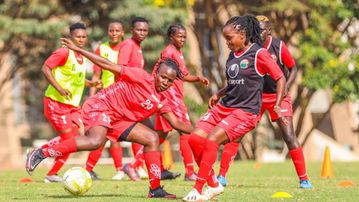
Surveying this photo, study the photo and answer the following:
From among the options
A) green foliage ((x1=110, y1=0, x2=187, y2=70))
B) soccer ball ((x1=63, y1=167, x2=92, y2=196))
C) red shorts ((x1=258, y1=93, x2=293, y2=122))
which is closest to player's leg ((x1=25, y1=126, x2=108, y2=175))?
soccer ball ((x1=63, y1=167, x2=92, y2=196))

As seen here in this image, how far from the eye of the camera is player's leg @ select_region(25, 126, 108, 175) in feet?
34.9

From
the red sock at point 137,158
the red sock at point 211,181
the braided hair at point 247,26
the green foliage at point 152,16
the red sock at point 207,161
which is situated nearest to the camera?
the red sock at point 207,161

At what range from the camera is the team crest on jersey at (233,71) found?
1058 cm

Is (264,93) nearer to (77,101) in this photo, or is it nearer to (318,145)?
(77,101)

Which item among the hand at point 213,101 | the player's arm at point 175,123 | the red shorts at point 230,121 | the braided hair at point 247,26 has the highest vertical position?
the braided hair at point 247,26

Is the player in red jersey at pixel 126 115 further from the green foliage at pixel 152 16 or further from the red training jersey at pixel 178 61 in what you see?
the green foliage at pixel 152 16

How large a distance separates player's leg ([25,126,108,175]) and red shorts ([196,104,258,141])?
109 centimetres

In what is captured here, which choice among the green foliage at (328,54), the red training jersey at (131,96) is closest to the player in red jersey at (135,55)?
the red training jersey at (131,96)

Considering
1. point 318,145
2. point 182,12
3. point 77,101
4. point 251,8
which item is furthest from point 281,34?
point 77,101

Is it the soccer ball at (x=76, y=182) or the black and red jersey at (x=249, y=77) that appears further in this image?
the soccer ball at (x=76, y=182)

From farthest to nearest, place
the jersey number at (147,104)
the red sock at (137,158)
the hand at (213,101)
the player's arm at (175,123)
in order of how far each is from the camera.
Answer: the red sock at (137,158), the player's arm at (175,123), the hand at (213,101), the jersey number at (147,104)

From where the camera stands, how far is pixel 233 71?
34.8 ft

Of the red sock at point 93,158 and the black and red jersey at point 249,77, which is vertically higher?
the black and red jersey at point 249,77

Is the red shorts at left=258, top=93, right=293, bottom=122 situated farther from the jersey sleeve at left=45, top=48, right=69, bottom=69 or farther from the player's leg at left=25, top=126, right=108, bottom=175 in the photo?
the jersey sleeve at left=45, top=48, right=69, bottom=69
